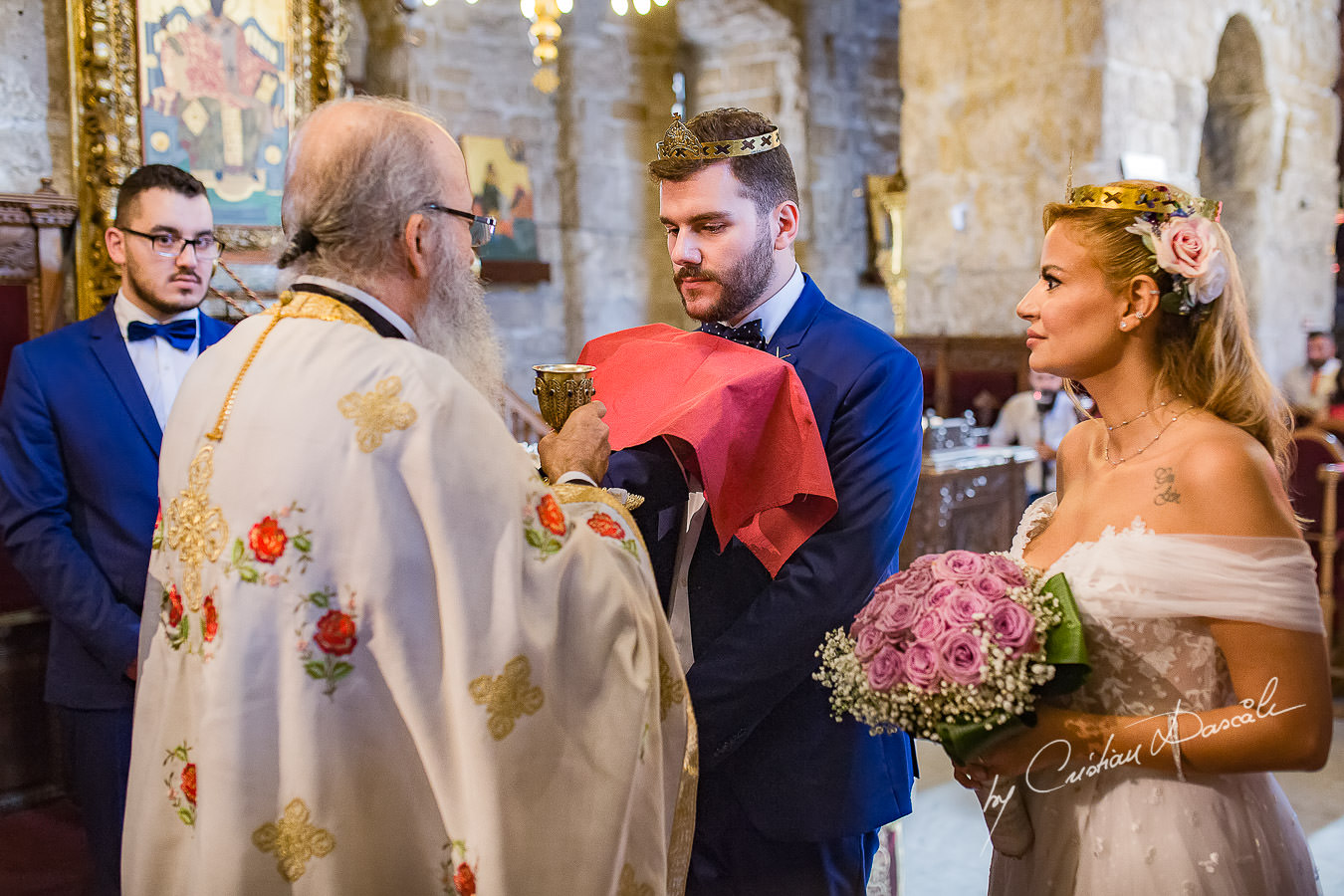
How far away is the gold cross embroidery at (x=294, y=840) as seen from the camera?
1357mm

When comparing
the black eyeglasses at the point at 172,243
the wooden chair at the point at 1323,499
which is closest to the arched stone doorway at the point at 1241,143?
the wooden chair at the point at 1323,499

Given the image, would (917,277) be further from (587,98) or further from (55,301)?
(55,301)

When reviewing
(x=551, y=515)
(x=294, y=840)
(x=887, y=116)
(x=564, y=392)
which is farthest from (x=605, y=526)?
(x=887, y=116)

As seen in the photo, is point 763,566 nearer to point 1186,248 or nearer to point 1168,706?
point 1168,706

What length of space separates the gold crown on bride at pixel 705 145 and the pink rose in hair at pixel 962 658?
0.88 m

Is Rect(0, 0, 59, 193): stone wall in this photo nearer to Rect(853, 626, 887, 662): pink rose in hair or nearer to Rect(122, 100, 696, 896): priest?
Rect(122, 100, 696, 896): priest

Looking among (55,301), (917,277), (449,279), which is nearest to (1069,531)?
(449,279)

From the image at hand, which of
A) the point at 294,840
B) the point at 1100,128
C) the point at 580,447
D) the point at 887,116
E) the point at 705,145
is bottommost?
the point at 294,840

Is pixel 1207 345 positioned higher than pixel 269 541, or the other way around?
pixel 1207 345

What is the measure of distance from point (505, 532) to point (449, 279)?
0.48m

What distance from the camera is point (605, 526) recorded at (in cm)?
152

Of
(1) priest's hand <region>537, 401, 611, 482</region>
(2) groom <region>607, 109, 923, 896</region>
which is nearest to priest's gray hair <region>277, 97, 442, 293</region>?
(1) priest's hand <region>537, 401, 611, 482</region>
